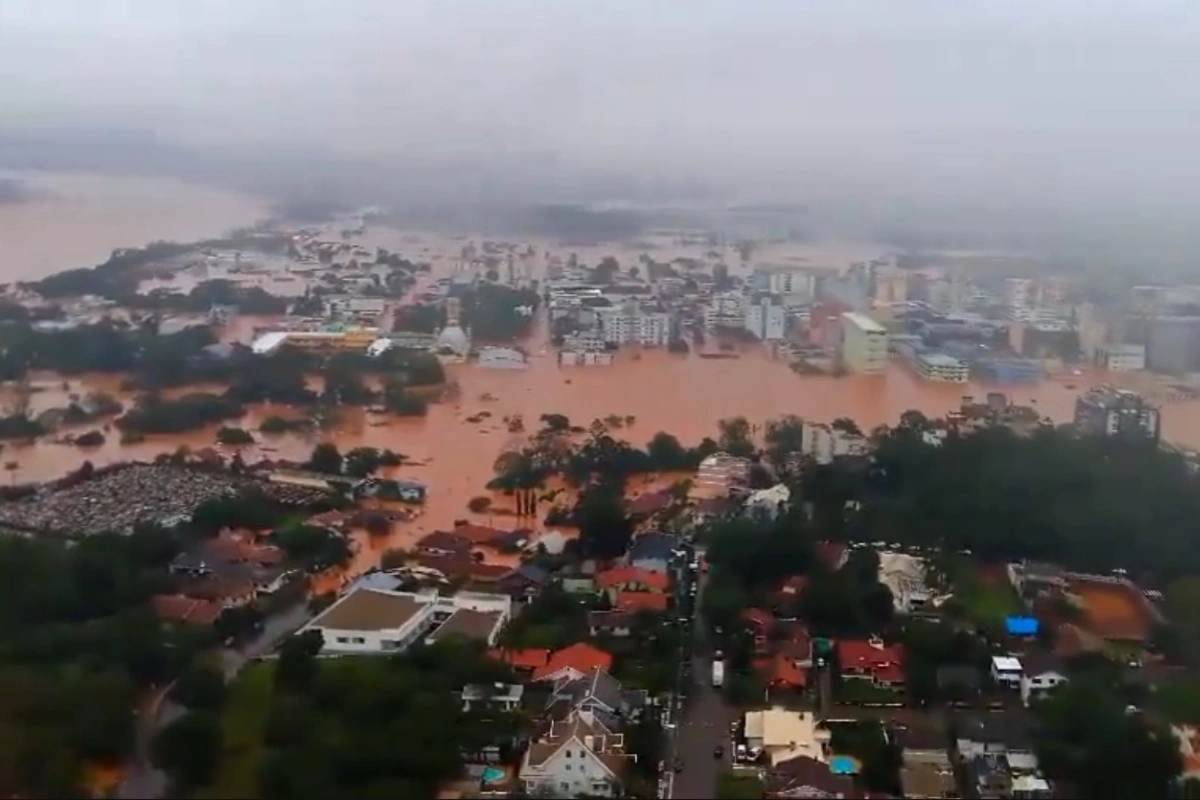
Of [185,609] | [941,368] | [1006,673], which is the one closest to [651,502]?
[1006,673]

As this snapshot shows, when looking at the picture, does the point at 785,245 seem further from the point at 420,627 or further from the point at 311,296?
the point at 420,627

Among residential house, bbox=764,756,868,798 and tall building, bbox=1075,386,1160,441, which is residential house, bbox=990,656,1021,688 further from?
tall building, bbox=1075,386,1160,441

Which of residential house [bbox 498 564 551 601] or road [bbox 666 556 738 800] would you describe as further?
residential house [bbox 498 564 551 601]

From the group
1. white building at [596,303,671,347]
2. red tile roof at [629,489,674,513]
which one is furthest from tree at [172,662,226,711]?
white building at [596,303,671,347]

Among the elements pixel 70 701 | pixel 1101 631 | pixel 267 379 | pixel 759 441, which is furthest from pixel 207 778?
pixel 267 379

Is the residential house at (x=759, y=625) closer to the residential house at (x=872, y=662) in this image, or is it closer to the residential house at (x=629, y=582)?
the residential house at (x=872, y=662)

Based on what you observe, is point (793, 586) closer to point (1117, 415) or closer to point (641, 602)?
point (641, 602)
